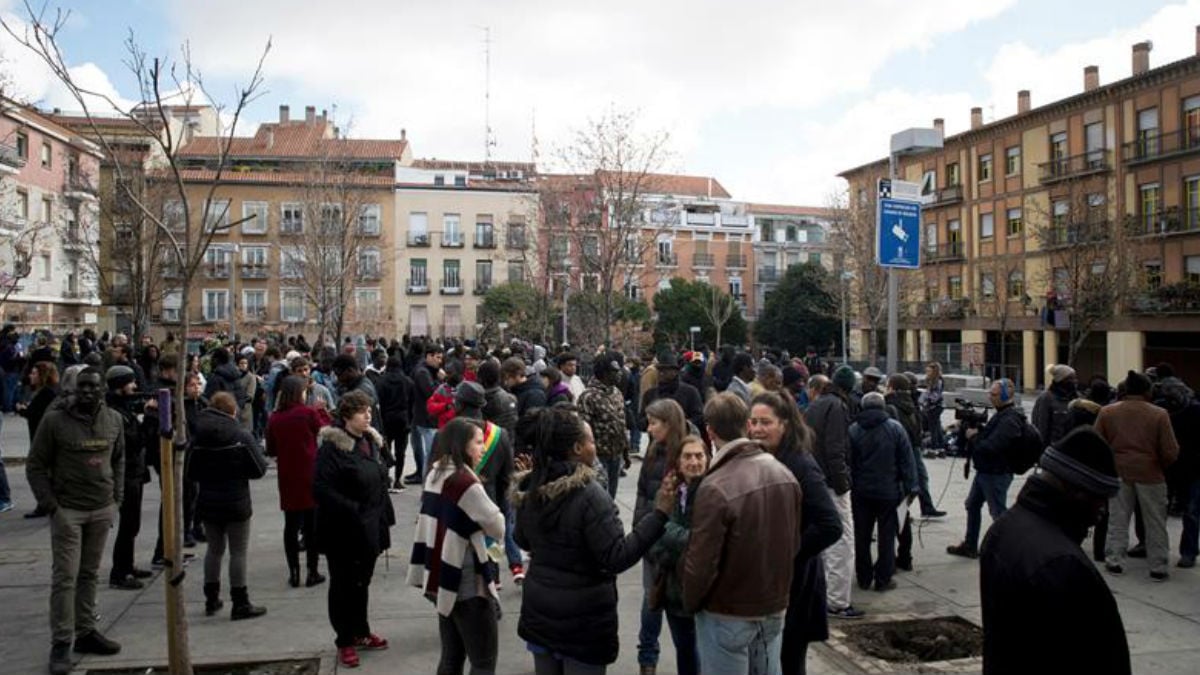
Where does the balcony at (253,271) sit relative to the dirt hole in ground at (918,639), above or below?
above

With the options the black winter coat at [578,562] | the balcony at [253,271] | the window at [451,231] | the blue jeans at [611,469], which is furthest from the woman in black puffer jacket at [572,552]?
the balcony at [253,271]

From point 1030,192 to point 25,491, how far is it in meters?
42.1

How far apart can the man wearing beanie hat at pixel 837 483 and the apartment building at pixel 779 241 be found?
205 ft

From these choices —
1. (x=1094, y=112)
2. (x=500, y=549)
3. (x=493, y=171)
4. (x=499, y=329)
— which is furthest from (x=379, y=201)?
(x=500, y=549)

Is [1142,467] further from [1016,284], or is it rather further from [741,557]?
[1016,284]

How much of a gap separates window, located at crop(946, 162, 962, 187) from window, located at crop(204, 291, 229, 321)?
41273 millimetres

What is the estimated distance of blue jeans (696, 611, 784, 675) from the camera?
3.75 meters

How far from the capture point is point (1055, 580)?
2.57 m

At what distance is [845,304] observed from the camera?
42.8m

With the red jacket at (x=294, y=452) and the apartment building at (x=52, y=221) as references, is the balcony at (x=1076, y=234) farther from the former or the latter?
the apartment building at (x=52, y=221)

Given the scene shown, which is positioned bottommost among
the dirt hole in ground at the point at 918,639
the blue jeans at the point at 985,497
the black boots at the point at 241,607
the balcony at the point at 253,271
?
the dirt hole in ground at the point at 918,639

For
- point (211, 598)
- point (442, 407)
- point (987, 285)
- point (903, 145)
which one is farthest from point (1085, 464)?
point (987, 285)

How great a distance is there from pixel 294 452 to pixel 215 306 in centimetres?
4927

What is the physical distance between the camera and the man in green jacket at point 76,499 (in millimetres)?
Answer: 5508
